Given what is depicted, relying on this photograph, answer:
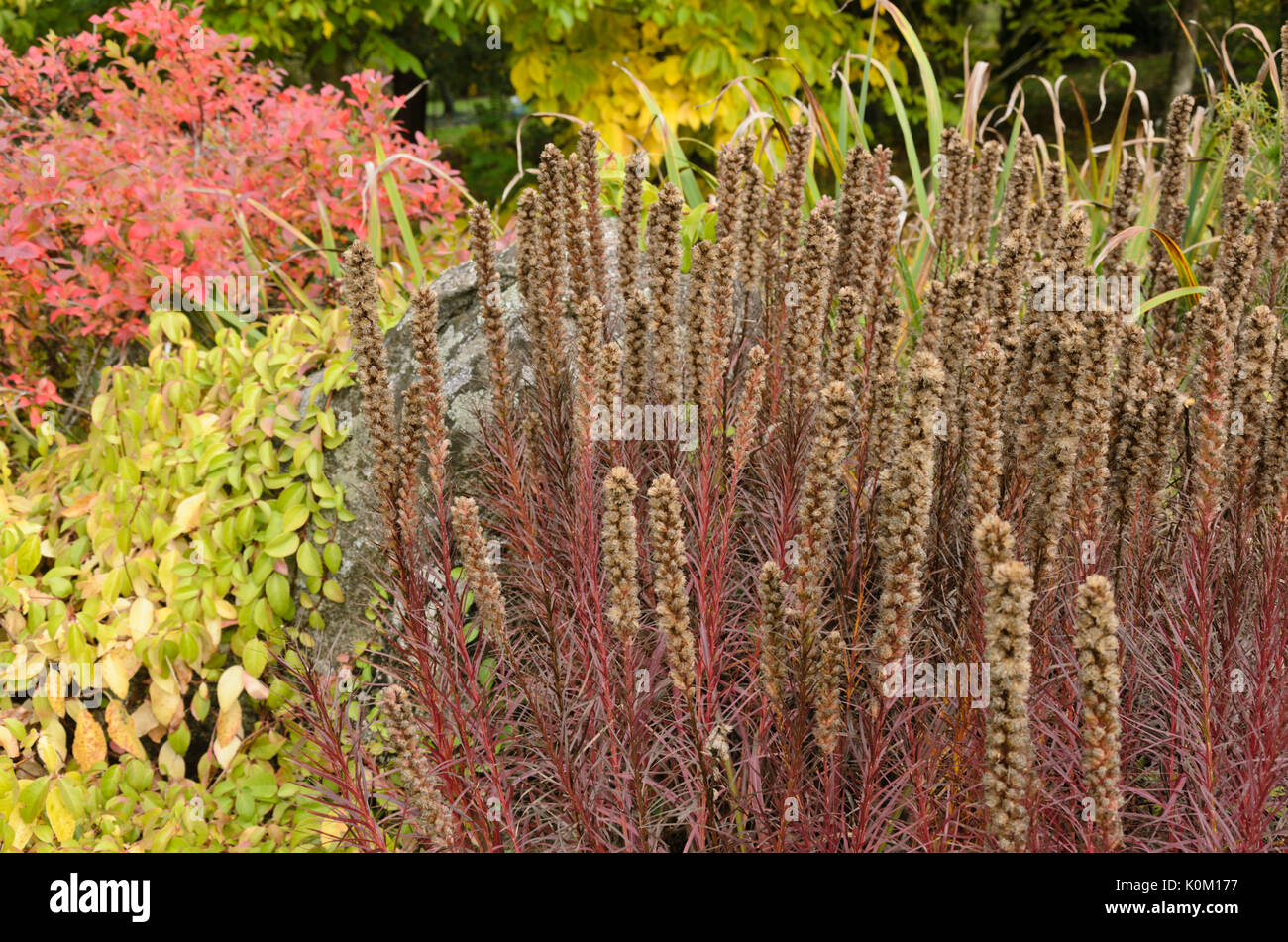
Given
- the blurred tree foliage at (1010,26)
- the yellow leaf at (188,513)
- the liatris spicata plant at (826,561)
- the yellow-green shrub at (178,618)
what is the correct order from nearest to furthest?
the liatris spicata plant at (826,561)
the yellow-green shrub at (178,618)
the yellow leaf at (188,513)
the blurred tree foliage at (1010,26)

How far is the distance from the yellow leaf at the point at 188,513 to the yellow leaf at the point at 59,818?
0.92m

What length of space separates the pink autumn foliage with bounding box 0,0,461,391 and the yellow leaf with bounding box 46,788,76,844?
2.40m

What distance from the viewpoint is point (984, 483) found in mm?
1844

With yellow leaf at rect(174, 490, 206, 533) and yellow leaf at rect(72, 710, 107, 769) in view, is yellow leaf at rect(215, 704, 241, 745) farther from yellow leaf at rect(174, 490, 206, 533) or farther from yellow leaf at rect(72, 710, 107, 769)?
yellow leaf at rect(174, 490, 206, 533)

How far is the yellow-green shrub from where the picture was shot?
3.22 meters

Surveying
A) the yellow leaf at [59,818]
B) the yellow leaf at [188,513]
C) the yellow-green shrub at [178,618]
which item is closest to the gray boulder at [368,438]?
the yellow-green shrub at [178,618]

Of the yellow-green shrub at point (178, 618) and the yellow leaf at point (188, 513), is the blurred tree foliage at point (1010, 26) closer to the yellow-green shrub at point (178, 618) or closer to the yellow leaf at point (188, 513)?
the yellow-green shrub at point (178, 618)

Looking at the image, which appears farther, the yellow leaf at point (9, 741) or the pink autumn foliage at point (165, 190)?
the pink autumn foliage at point (165, 190)

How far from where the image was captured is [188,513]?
3527 millimetres

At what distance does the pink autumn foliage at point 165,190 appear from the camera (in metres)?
4.69

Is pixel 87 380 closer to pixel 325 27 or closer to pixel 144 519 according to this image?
pixel 144 519

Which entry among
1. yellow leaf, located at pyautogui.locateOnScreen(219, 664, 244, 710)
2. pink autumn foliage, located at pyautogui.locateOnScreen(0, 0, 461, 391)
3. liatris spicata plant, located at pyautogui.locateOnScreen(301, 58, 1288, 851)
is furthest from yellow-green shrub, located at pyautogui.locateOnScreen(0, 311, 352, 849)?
pink autumn foliage, located at pyautogui.locateOnScreen(0, 0, 461, 391)

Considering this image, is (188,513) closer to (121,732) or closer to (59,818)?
(121,732)

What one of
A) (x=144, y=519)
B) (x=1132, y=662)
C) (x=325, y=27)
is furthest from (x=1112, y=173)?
(x=325, y=27)
